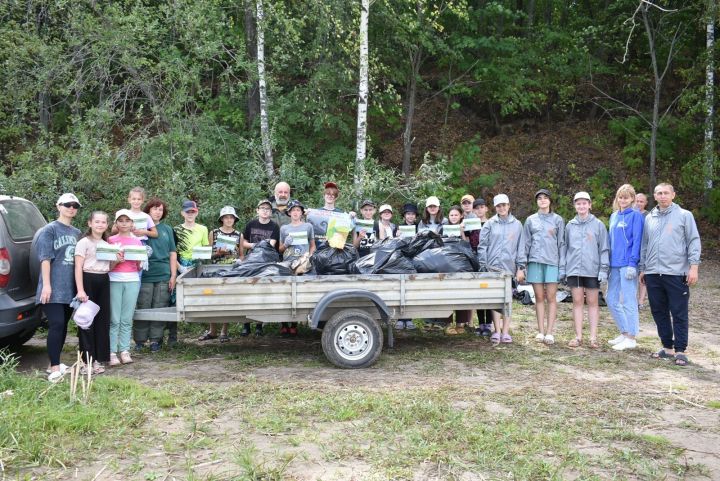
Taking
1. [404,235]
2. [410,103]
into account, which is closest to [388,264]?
[404,235]

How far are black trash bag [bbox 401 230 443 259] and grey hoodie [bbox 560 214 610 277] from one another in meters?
1.64

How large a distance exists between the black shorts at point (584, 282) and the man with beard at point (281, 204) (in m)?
3.57

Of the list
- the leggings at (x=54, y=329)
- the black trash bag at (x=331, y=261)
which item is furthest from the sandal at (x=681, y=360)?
the leggings at (x=54, y=329)

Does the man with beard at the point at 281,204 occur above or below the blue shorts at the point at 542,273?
above

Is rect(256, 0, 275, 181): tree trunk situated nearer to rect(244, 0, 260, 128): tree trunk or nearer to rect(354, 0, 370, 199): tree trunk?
rect(244, 0, 260, 128): tree trunk

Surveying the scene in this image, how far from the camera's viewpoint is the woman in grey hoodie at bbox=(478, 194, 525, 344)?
7.74 metres

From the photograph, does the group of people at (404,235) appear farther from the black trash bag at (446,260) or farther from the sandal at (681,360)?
the black trash bag at (446,260)

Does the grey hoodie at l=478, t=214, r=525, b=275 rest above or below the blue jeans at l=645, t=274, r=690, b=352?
above

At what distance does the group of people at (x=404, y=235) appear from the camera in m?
6.28

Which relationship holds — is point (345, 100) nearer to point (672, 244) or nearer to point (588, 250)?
point (588, 250)

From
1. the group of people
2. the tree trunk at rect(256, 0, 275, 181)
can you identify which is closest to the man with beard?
the group of people

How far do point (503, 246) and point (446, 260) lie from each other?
108 cm

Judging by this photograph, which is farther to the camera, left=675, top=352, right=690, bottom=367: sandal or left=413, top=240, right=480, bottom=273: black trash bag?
left=413, top=240, right=480, bottom=273: black trash bag

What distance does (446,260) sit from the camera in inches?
277
